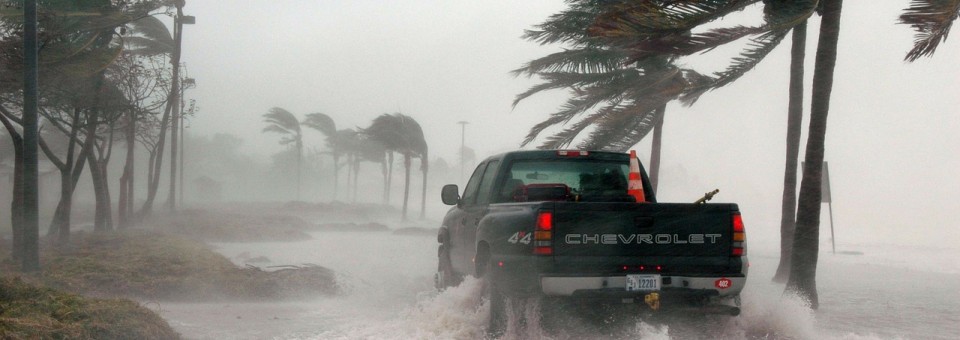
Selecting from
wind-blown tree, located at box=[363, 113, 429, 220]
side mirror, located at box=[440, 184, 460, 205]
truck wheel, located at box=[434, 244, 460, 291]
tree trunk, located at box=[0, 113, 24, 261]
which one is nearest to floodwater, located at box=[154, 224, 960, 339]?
truck wheel, located at box=[434, 244, 460, 291]

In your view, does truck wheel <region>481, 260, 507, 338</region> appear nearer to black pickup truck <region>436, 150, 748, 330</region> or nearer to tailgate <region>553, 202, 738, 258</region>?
black pickup truck <region>436, 150, 748, 330</region>

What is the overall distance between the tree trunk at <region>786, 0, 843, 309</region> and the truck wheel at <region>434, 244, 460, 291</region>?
449 cm

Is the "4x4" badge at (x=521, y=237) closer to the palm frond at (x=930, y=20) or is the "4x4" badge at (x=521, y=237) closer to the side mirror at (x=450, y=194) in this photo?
the side mirror at (x=450, y=194)

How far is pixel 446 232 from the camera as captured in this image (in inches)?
401

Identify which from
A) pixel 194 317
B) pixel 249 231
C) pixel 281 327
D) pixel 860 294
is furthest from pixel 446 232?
pixel 249 231

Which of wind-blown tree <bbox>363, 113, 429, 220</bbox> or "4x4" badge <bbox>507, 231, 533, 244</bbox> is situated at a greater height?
wind-blown tree <bbox>363, 113, 429, 220</bbox>

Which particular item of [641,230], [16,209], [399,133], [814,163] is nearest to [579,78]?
[814,163]

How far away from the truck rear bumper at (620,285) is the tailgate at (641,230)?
18 cm

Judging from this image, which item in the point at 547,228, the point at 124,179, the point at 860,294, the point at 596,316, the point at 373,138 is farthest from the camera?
the point at 373,138

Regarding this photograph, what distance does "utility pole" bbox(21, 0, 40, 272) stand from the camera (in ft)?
40.3

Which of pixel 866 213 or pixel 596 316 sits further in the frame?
pixel 866 213

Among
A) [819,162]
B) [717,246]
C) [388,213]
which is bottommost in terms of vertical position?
[388,213]

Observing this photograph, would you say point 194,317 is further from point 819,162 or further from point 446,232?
point 819,162

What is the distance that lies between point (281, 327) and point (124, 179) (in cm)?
1817
